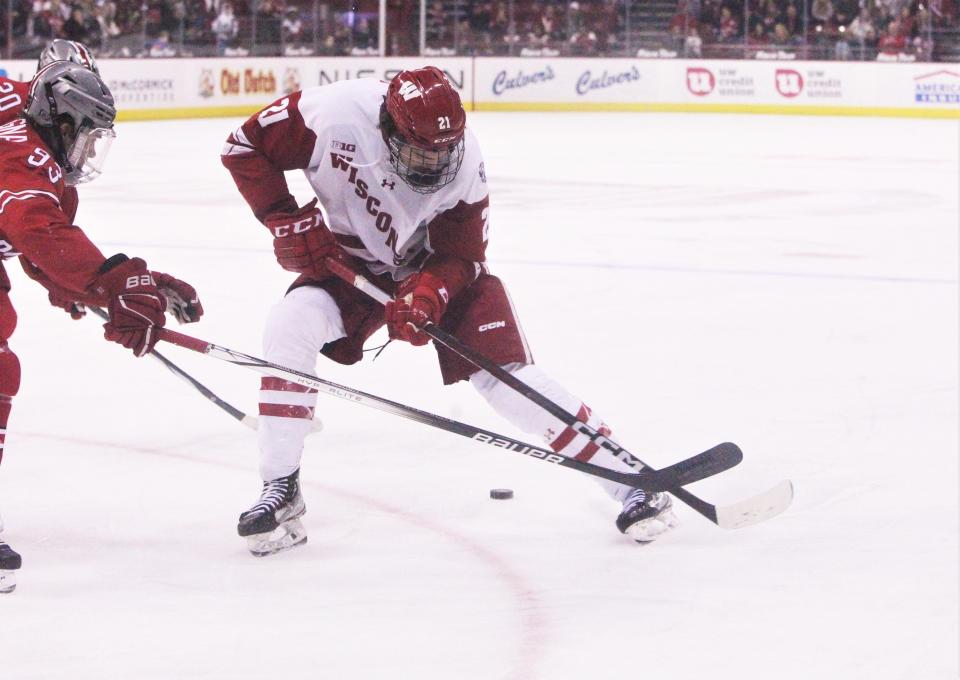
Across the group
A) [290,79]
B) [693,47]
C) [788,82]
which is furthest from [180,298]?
[693,47]

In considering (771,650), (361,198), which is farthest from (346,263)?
(771,650)

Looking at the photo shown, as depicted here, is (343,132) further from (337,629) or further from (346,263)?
(337,629)

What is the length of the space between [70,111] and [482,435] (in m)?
1.04

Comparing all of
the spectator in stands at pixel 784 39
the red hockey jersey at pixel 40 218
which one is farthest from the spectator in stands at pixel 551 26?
the red hockey jersey at pixel 40 218

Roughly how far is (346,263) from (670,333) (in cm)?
241

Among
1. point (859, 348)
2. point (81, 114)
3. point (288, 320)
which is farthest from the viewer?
point (859, 348)

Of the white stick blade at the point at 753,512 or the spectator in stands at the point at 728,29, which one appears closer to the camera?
the white stick blade at the point at 753,512

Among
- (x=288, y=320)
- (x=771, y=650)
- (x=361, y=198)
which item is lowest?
(x=771, y=650)

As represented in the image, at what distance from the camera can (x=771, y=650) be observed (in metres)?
2.59

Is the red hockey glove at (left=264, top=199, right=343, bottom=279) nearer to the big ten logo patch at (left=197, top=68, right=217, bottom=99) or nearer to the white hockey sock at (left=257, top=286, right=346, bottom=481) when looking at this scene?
the white hockey sock at (left=257, top=286, right=346, bottom=481)

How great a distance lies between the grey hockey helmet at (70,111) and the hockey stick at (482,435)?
1.31 feet

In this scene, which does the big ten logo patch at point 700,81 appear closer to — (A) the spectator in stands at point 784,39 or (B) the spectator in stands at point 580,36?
(A) the spectator in stands at point 784,39

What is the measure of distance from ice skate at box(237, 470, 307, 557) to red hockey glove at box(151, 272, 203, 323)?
390mm

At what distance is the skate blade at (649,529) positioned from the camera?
10.4 feet
